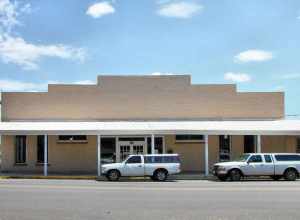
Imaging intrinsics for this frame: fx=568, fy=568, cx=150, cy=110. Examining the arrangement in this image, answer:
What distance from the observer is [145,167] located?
30281mm

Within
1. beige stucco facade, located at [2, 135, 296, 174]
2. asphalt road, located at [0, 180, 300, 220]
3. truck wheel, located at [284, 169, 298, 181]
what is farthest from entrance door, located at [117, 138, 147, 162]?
asphalt road, located at [0, 180, 300, 220]

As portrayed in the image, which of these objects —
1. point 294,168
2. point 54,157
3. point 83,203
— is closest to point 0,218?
point 83,203

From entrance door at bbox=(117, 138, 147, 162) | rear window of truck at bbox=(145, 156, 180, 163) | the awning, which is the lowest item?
rear window of truck at bbox=(145, 156, 180, 163)

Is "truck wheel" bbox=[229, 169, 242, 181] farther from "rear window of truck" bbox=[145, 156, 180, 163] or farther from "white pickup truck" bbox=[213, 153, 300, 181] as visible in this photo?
"rear window of truck" bbox=[145, 156, 180, 163]

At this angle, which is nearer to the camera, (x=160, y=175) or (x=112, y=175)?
(x=112, y=175)

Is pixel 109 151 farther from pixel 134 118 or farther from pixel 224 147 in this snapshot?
pixel 224 147

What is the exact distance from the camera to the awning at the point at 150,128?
3350 cm

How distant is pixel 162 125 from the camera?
3550 cm

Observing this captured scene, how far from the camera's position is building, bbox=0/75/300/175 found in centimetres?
3681

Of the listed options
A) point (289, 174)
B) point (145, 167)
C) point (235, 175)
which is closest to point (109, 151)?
point (145, 167)

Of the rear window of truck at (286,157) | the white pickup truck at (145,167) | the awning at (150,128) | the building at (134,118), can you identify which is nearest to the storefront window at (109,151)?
the building at (134,118)

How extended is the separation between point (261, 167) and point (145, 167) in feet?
20.4

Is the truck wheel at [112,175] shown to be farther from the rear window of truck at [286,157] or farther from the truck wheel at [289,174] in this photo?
the truck wheel at [289,174]

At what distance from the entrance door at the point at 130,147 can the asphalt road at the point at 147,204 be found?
1526cm
